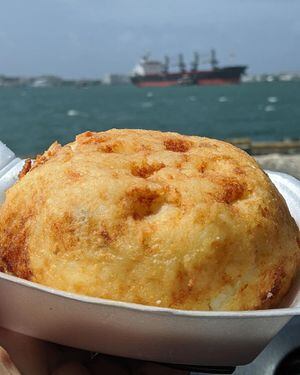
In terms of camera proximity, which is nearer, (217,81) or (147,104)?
(147,104)

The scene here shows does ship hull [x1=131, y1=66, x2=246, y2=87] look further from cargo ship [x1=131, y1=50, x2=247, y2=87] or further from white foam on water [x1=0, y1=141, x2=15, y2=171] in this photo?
white foam on water [x1=0, y1=141, x2=15, y2=171]

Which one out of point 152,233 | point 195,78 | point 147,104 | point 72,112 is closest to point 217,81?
point 195,78

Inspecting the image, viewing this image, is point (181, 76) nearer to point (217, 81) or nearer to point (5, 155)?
point (217, 81)

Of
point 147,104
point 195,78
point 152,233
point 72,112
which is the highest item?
point 152,233

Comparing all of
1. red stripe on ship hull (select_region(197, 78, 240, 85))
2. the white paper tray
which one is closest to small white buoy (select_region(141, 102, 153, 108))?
red stripe on ship hull (select_region(197, 78, 240, 85))

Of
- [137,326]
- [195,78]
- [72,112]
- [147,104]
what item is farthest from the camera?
[195,78]

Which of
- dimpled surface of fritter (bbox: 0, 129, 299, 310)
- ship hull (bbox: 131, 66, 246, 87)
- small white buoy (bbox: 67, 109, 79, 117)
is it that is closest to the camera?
dimpled surface of fritter (bbox: 0, 129, 299, 310)

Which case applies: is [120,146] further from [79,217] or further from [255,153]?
[255,153]
